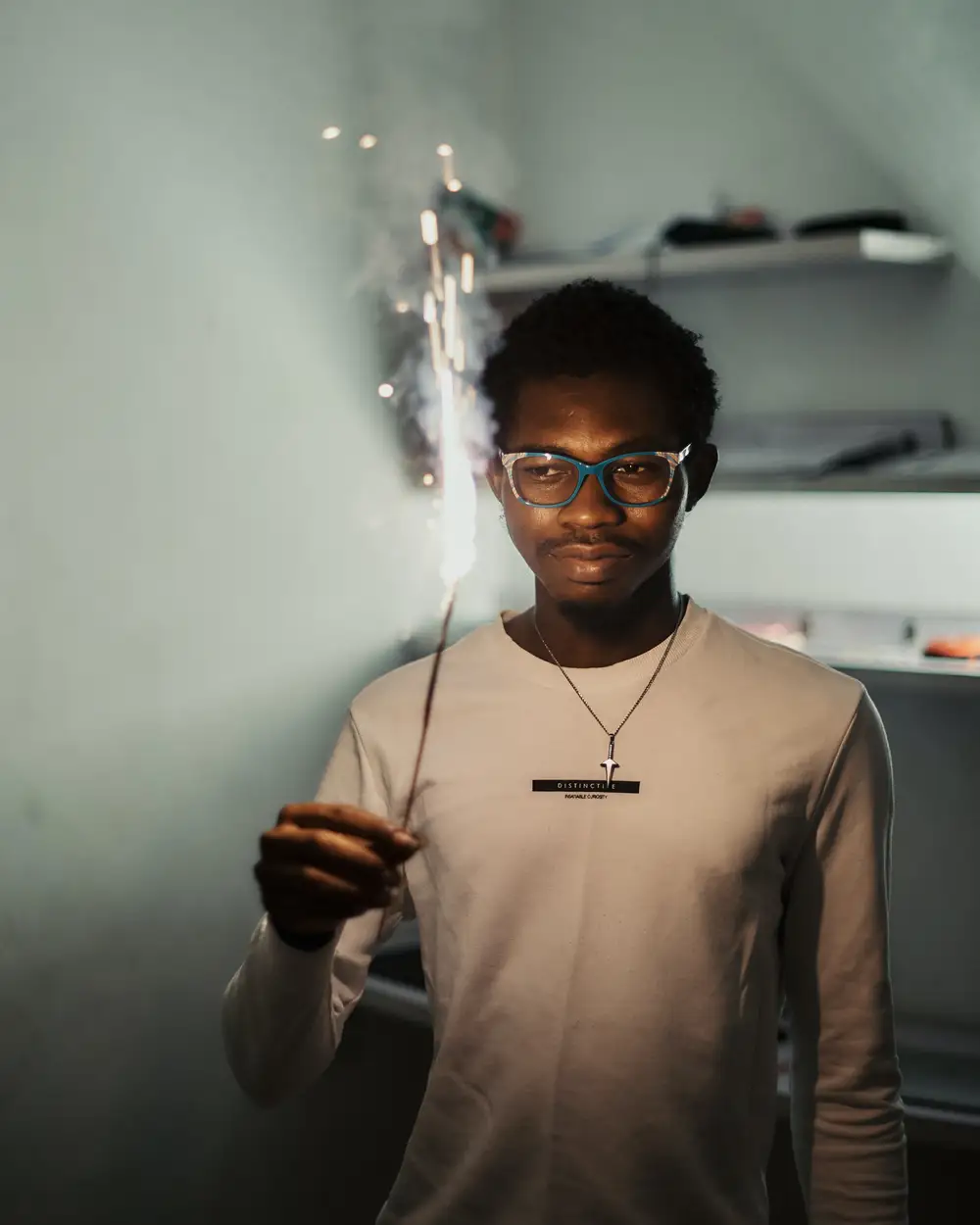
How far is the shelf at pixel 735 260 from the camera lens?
6.26ft

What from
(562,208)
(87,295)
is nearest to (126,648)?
(87,295)

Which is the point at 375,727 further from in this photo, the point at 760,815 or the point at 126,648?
the point at 126,648

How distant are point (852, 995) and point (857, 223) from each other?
1.36 meters

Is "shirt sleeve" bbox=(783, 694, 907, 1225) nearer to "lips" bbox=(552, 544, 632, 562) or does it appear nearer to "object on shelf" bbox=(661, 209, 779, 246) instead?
"lips" bbox=(552, 544, 632, 562)

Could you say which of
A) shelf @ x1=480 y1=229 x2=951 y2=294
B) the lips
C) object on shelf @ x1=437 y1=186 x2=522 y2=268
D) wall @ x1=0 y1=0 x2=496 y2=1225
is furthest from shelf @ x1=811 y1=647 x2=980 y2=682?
the lips

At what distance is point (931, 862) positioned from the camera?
7.11 feet

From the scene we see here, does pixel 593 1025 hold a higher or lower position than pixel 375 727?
lower

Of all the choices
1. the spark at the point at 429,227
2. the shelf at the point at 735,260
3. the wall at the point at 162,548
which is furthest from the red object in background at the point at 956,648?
the spark at the point at 429,227

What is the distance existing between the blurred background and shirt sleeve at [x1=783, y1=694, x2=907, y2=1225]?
894 mm

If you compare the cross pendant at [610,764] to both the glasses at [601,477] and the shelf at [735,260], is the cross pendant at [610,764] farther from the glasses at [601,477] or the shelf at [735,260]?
the shelf at [735,260]

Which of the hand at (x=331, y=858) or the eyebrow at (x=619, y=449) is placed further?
the eyebrow at (x=619, y=449)

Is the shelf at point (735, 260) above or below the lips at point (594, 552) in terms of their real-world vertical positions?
above

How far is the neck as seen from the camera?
104 cm

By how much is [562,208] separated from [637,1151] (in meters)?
1.85
